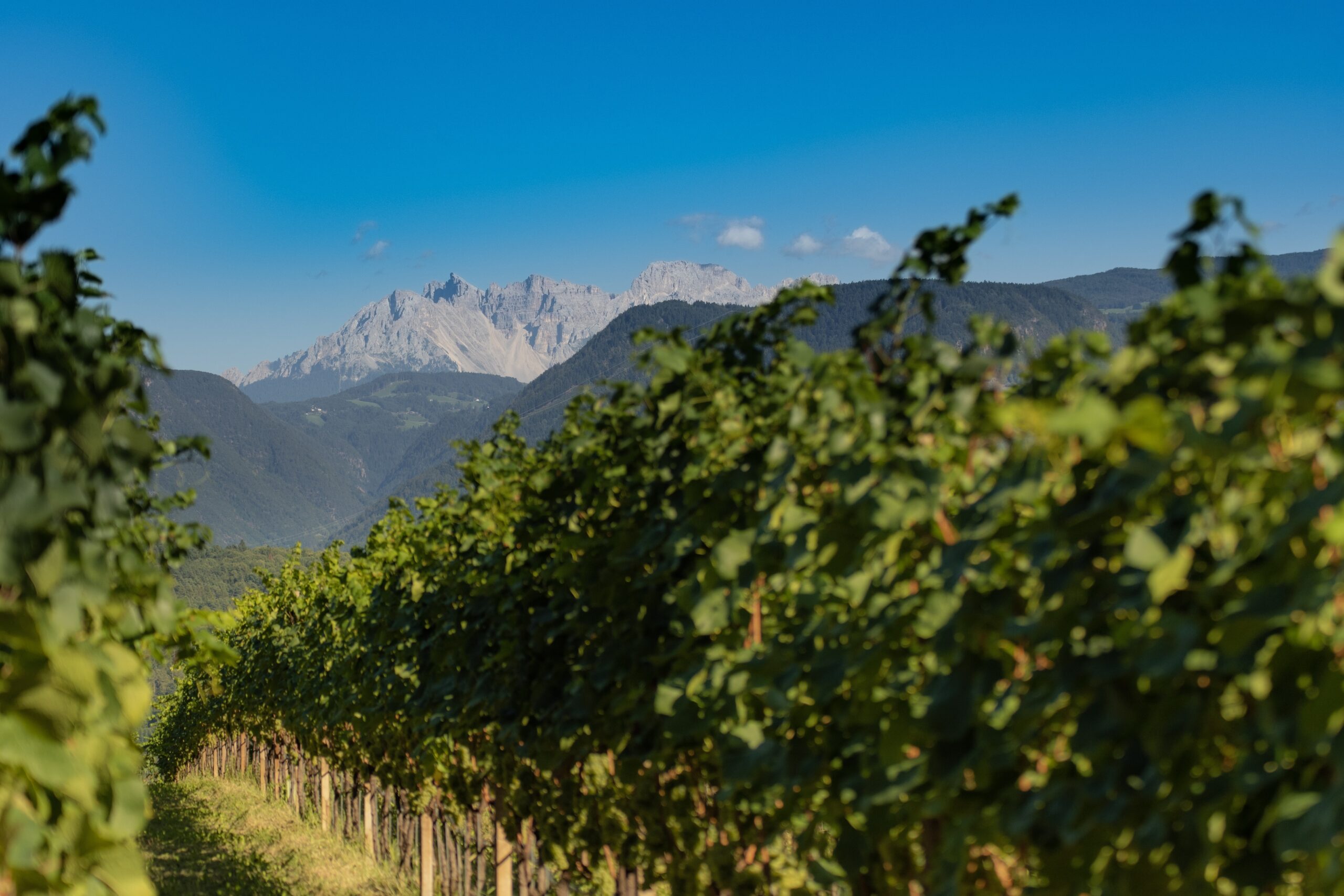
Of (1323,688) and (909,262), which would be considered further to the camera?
(909,262)

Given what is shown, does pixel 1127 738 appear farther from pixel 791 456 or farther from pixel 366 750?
pixel 366 750

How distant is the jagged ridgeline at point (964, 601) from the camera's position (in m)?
1.69

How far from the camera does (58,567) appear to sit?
7.86ft

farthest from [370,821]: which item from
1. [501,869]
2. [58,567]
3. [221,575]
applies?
[221,575]

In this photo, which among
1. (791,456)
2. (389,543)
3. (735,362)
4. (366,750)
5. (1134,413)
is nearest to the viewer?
(1134,413)

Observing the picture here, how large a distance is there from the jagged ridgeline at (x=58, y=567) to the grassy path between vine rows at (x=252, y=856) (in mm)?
9649

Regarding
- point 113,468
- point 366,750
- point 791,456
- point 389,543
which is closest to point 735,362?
point 791,456

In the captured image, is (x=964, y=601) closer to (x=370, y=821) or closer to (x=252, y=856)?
(x=370, y=821)

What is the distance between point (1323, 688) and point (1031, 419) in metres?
0.65

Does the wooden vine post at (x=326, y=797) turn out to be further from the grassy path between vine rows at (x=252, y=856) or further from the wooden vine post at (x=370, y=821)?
the wooden vine post at (x=370, y=821)

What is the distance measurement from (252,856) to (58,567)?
1558cm

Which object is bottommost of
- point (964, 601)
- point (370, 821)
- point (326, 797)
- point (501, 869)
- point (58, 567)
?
point (326, 797)

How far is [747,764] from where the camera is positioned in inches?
123

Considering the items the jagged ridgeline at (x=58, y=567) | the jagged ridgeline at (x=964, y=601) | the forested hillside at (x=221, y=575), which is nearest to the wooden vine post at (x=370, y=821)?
the jagged ridgeline at (x=964, y=601)
